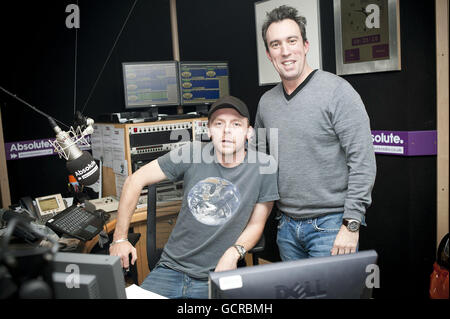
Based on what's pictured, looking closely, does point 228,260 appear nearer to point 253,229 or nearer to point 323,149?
point 253,229

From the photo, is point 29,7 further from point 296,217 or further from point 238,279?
point 238,279

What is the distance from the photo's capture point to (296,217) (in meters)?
2.05

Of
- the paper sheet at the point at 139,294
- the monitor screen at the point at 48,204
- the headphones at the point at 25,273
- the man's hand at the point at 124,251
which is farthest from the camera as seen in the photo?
the monitor screen at the point at 48,204

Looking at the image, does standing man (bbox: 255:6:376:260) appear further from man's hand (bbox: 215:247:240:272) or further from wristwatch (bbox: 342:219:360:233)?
man's hand (bbox: 215:247:240:272)

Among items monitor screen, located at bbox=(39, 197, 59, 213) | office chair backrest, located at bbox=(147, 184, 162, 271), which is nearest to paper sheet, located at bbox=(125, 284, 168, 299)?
office chair backrest, located at bbox=(147, 184, 162, 271)

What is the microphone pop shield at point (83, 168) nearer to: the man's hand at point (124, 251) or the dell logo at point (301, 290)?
the man's hand at point (124, 251)

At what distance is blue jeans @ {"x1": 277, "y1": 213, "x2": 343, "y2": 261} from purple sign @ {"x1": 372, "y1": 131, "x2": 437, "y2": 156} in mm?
966

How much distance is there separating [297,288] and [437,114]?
2.01 m

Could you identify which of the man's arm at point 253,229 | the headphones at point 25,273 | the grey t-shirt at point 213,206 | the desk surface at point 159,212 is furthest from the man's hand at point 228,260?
the desk surface at point 159,212

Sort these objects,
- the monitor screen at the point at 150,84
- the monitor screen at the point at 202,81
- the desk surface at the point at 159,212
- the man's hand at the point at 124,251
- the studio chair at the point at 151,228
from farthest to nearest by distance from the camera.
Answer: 1. the monitor screen at the point at 202,81
2. the monitor screen at the point at 150,84
3. the desk surface at the point at 159,212
4. the studio chair at the point at 151,228
5. the man's hand at the point at 124,251

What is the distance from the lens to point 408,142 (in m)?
2.65

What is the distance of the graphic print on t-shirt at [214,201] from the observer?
199cm

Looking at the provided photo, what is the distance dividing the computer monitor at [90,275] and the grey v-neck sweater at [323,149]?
1.12 meters

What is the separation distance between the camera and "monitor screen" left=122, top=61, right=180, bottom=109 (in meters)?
3.20
